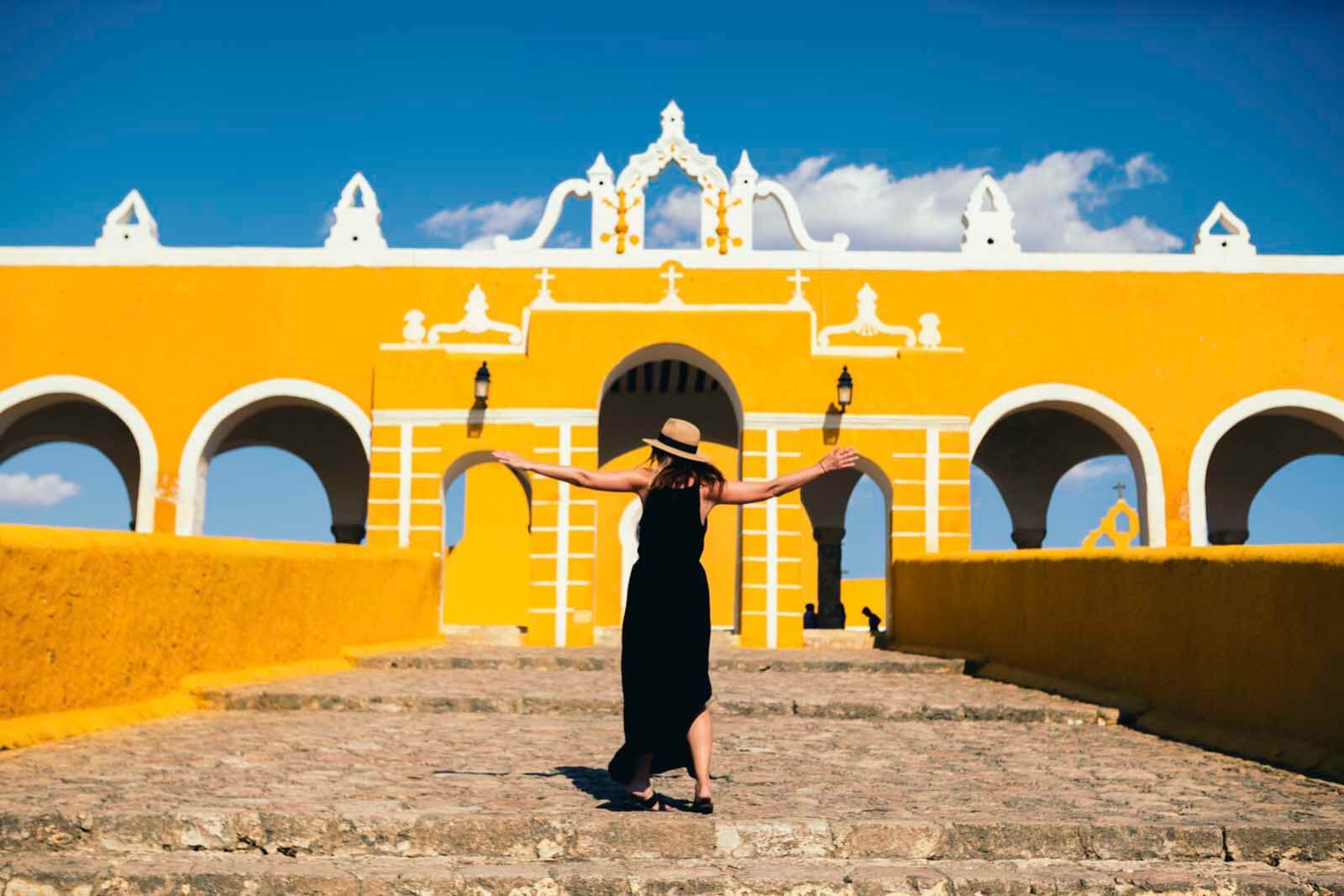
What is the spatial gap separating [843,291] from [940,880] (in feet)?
43.3

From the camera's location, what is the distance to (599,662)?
10.6m

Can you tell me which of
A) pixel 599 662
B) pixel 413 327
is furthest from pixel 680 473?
pixel 413 327

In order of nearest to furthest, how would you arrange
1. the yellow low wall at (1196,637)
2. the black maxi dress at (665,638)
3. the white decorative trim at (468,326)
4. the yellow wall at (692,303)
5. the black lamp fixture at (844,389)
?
the black maxi dress at (665,638), the yellow low wall at (1196,637), the black lamp fixture at (844,389), the white decorative trim at (468,326), the yellow wall at (692,303)

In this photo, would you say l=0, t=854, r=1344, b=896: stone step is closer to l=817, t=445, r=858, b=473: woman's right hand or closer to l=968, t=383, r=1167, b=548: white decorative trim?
l=817, t=445, r=858, b=473: woman's right hand

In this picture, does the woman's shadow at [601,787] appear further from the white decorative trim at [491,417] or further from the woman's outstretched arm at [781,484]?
the white decorative trim at [491,417]

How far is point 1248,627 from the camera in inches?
234

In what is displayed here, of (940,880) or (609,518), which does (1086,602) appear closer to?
(940,880)

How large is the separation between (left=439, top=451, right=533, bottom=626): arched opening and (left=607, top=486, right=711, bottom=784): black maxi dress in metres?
17.5

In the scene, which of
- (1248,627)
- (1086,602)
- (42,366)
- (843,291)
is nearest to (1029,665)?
(1086,602)

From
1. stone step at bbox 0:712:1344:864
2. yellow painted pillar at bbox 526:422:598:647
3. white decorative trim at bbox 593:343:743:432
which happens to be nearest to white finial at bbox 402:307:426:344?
yellow painted pillar at bbox 526:422:598:647

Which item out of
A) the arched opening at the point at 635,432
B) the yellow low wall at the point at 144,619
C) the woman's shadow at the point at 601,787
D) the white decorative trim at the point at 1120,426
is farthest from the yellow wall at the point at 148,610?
the arched opening at the point at 635,432

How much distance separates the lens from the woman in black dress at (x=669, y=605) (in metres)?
4.34

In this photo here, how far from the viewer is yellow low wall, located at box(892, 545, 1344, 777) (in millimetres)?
5344

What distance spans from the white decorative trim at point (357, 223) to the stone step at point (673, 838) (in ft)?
43.8
